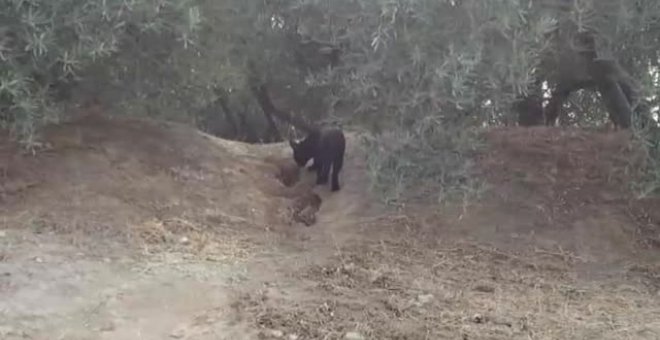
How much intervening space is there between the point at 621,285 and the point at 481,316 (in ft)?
4.21

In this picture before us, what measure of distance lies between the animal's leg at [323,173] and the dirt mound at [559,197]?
148 cm

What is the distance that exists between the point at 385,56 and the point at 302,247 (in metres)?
1.65

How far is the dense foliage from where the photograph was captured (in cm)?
616

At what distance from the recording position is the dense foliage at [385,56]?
20.2 feet

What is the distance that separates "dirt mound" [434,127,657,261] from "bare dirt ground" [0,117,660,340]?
16mm

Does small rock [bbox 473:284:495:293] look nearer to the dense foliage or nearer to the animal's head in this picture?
the dense foliage

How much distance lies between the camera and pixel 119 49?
720 centimetres

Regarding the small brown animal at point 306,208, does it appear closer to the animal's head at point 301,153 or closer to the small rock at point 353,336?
the animal's head at point 301,153

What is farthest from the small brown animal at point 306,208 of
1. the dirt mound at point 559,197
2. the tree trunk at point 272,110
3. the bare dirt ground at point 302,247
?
the tree trunk at point 272,110

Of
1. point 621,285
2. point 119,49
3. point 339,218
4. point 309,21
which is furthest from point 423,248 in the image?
point 119,49

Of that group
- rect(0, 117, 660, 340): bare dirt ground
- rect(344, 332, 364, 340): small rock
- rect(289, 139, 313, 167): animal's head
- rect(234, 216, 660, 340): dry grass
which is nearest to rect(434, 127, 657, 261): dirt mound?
rect(0, 117, 660, 340): bare dirt ground

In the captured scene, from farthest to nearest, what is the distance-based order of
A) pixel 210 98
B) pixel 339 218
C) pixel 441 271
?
pixel 210 98
pixel 339 218
pixel 441 271

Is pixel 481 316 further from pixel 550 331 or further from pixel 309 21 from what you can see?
pixel 309 21

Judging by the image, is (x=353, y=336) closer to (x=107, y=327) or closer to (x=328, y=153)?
(x=107, y=327)
